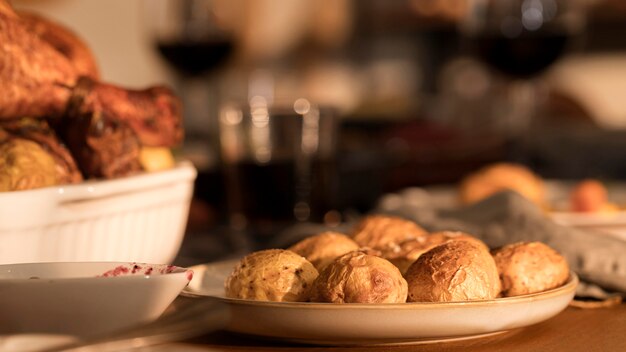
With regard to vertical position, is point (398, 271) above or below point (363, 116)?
above

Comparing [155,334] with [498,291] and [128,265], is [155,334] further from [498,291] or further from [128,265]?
[498,291]

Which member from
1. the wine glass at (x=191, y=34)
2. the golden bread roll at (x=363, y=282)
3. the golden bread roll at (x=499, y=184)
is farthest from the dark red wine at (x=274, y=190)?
the wine glass at (x=191, y=34)

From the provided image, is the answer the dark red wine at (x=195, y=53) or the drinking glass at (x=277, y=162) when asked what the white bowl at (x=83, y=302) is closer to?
the drinking glass at (x=277, y=162)

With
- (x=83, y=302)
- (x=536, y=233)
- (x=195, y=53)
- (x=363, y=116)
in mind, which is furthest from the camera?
(x=363, y=116)

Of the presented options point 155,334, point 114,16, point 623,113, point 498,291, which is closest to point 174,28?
point 498,291

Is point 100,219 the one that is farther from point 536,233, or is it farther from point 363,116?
point 363,116

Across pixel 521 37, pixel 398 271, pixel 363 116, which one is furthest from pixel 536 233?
pixel 363 116

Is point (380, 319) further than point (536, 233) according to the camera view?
No
